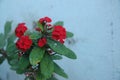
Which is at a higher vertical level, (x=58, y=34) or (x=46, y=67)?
(x=58, y=34)

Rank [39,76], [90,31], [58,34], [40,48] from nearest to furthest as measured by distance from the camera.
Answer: [58,34] < [40,48] < [39,76] < [90,31]

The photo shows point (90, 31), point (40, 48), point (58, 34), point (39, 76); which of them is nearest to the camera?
point (58, 34)

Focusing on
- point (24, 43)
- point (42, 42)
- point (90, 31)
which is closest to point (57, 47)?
point (42, 42)

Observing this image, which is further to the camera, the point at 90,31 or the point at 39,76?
the point at 90,31

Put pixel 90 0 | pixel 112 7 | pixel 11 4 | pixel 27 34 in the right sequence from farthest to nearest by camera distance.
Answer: pixel 11 4, pixel 90 0, pixel 112 7, pixel 27 34

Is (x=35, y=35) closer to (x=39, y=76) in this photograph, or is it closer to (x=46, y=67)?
(x=46, y=67)

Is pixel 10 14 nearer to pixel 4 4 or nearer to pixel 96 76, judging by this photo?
pixel 4 4

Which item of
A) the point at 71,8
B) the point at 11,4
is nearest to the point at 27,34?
the point at 71,8
